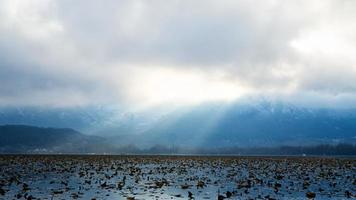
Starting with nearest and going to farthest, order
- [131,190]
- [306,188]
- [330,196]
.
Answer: [330,196] < [131,190] < [306,188]

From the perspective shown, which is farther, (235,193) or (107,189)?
(107,189)

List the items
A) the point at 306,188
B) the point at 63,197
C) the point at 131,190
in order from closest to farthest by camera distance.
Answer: the point at 63,197, the point at 131,190, the point at 306,188

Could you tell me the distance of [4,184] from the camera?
46.4 metres

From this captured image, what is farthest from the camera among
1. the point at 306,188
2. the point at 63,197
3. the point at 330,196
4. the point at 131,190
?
the point at 306,188

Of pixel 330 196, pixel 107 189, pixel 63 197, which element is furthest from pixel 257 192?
pixel 63 197

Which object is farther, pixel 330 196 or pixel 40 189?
pixel 40 189

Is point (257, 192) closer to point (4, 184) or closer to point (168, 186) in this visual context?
point (168, 186)

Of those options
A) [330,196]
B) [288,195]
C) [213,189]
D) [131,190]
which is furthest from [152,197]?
[330,196]

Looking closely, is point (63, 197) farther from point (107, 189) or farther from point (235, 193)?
point (235, 193)

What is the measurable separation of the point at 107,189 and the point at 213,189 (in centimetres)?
1012

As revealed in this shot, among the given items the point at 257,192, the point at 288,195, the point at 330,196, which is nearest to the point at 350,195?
the point at 330,196

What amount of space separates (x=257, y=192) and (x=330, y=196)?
6.21 metres

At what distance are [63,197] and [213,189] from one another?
48.2ft

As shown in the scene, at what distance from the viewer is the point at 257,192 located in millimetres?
40969
